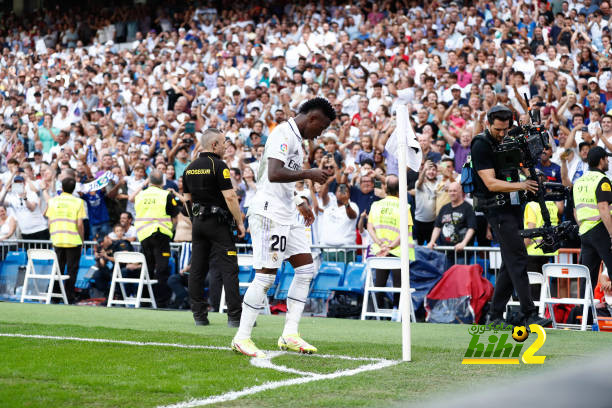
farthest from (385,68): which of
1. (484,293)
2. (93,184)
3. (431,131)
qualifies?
(484,293)

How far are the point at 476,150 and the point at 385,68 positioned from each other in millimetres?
10171

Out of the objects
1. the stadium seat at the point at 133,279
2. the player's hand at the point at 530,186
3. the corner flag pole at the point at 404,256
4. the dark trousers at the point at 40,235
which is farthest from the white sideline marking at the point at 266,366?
the dark trousers at the point at 40,235

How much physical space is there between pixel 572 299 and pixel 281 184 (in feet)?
16.6

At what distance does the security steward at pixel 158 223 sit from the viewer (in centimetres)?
1416

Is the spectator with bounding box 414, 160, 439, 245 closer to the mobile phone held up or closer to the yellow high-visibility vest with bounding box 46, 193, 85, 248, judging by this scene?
the yellow high-visibility vest with bounding box 46, 193, 85, 248

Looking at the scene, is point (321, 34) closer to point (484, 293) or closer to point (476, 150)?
point (484, 293)

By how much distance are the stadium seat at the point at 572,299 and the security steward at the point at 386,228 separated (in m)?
2.32

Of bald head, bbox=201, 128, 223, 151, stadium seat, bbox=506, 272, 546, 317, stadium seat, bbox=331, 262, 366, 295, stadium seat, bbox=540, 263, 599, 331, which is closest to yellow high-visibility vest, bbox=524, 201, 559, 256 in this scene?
stadium seat, bbox=506, 272, 546, 317

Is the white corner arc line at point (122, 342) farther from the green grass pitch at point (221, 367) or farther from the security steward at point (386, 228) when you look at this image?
the security steward at point (386, 228)

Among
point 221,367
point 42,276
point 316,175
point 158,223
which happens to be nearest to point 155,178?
point 158,223

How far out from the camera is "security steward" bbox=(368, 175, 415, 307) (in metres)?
12.4

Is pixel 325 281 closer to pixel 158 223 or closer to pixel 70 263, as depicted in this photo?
pixel 158 223

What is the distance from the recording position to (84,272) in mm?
15859

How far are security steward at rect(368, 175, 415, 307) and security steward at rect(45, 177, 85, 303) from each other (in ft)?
19.2
